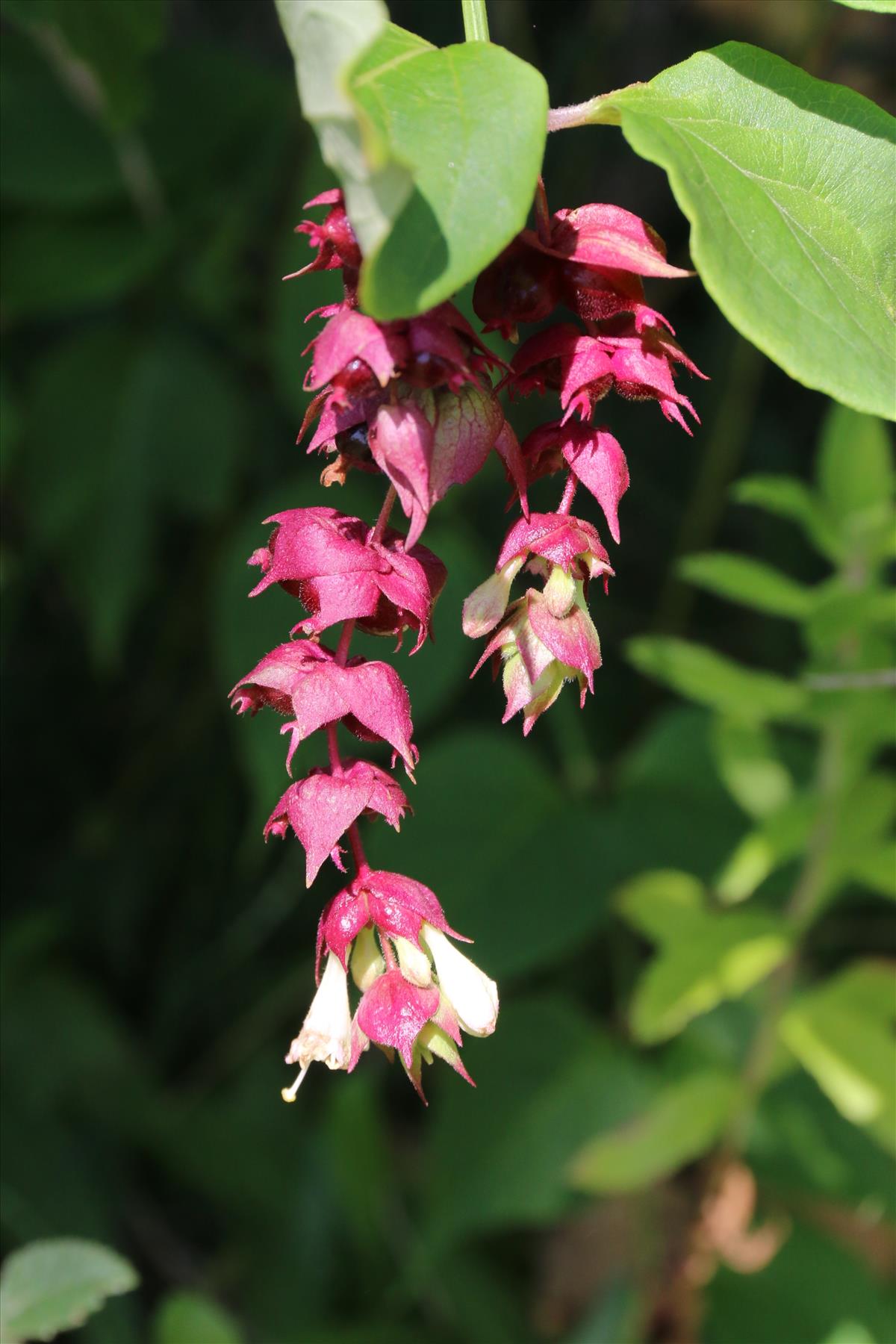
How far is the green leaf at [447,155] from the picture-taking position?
304 millimetres

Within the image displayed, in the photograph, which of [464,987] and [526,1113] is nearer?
[464,987]

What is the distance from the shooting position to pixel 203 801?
4.37 ft

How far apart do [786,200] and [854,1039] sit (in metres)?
0.63

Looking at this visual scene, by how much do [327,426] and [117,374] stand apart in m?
0.90

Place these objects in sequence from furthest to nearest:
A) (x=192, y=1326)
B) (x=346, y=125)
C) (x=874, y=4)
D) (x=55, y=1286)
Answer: (x=192, y=1326) → (x=55, y=1286) → (x=874, y=4) → (x=346, y=125)

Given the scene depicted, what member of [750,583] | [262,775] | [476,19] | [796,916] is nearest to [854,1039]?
[796,916]

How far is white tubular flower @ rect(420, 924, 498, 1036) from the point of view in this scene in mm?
365

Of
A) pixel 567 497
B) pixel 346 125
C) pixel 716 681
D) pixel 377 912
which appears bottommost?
pixel 716 681

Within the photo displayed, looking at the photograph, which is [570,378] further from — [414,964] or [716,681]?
[716,681]

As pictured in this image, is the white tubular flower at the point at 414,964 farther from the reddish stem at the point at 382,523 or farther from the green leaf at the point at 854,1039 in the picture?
the green leaf at the point at 854,1039

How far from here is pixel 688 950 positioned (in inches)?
34.9

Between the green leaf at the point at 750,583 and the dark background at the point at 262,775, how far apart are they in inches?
8.9

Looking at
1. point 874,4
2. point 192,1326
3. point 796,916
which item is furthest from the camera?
point 796,916

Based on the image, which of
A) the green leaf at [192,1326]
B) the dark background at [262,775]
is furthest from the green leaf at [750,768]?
the green leaf at [192,1326]
